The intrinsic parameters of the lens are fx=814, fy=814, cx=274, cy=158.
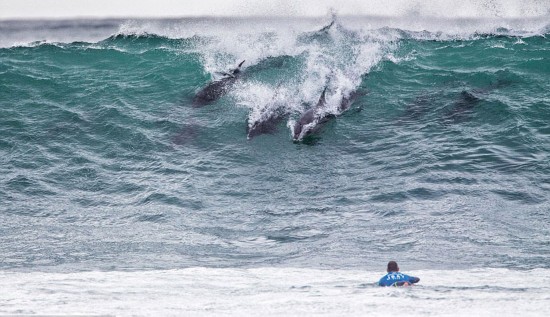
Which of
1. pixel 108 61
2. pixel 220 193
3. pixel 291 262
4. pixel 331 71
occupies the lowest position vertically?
pixel 291 262

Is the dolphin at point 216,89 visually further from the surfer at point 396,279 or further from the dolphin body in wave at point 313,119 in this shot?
the surfer at point 396,279

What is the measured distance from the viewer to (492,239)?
373 inches

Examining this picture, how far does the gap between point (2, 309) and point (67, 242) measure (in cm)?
303

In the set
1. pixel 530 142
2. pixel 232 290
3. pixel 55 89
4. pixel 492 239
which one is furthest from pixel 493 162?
pixel 55 89

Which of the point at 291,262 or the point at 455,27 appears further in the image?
the point at 455,27

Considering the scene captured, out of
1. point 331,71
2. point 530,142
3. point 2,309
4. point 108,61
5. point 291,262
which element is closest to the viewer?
point 2,309

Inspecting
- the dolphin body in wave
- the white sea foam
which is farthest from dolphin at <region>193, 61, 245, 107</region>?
the white sea foam

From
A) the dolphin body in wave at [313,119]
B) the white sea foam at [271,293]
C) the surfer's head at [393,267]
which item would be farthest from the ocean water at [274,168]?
the surfer's head at [393,267]

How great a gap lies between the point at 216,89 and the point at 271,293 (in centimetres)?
864

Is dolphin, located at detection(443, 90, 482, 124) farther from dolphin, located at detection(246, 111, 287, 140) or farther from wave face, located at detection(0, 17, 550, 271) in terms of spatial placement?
dolphin, located at detection(246, 111, 287, 140)

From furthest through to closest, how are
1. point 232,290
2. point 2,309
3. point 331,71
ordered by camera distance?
point 331,71
point 232,290
point 2,309

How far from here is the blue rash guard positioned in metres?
7.70

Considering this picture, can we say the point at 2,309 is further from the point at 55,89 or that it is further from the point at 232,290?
the point at 55,89

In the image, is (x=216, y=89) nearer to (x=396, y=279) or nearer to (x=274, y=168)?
(x=274, y=168)
